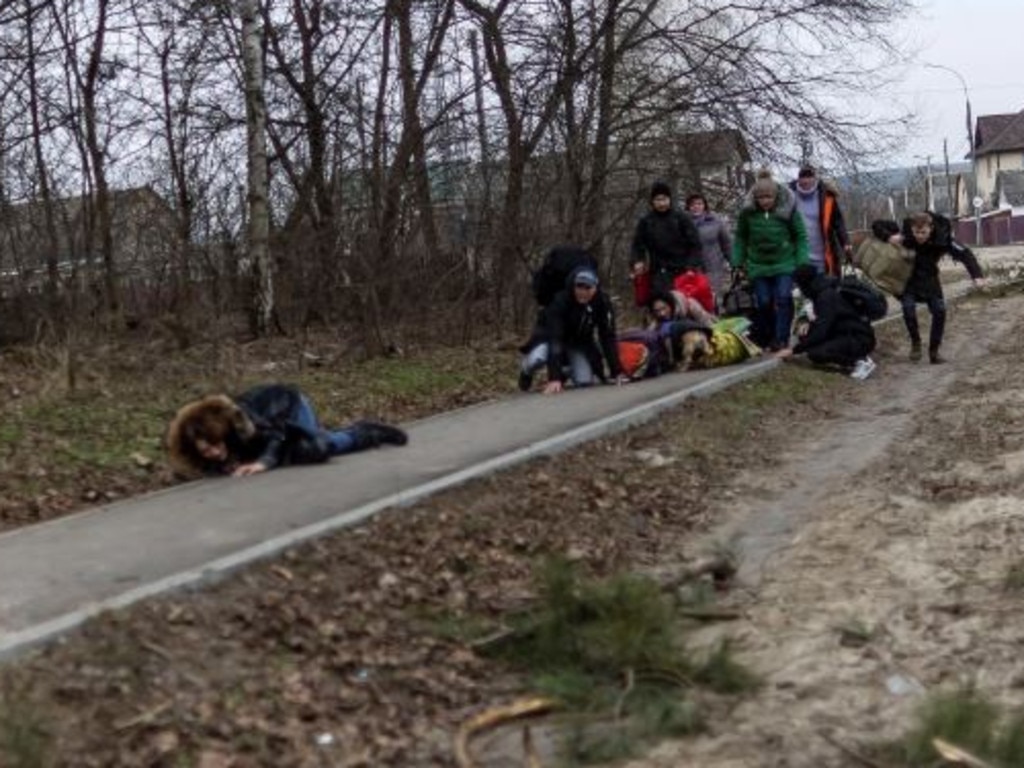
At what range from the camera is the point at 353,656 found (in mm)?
5223

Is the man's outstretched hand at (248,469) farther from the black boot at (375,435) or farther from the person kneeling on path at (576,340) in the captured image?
the person kneeling on path at (576,340)

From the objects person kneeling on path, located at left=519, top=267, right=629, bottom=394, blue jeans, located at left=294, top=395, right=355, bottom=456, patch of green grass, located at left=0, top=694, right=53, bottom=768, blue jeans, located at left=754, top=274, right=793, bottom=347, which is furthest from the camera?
blue jeans, located at left=754, top=274, right=793, bottom=347

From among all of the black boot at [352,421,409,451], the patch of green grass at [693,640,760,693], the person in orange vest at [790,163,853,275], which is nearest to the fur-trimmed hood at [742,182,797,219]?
the person in orange vest at [790,163,853,275]

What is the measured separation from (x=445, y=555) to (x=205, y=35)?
545 inches

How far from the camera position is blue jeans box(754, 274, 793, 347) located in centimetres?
1456

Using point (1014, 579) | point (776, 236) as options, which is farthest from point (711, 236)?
point (1014, 579)

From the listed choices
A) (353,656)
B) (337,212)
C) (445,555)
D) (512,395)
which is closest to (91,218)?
(337,212)

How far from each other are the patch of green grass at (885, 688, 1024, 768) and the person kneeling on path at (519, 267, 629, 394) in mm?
8164

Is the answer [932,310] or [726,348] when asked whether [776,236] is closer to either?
[726,348]

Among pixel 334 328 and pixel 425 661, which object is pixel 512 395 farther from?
pixel 425 661

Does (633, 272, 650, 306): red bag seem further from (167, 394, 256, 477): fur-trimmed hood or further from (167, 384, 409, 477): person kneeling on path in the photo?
(167, 394, 256, 477): fur-trimmed hood

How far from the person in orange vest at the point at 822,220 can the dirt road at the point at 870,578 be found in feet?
13.4

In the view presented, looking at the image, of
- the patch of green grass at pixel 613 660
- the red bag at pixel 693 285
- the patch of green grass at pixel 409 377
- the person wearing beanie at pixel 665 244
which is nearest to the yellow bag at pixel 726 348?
the red bag at pixel 693 285

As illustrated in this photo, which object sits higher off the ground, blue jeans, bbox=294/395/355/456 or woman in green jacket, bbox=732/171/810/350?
woman in green jacket, bbox=732/171/810/350
